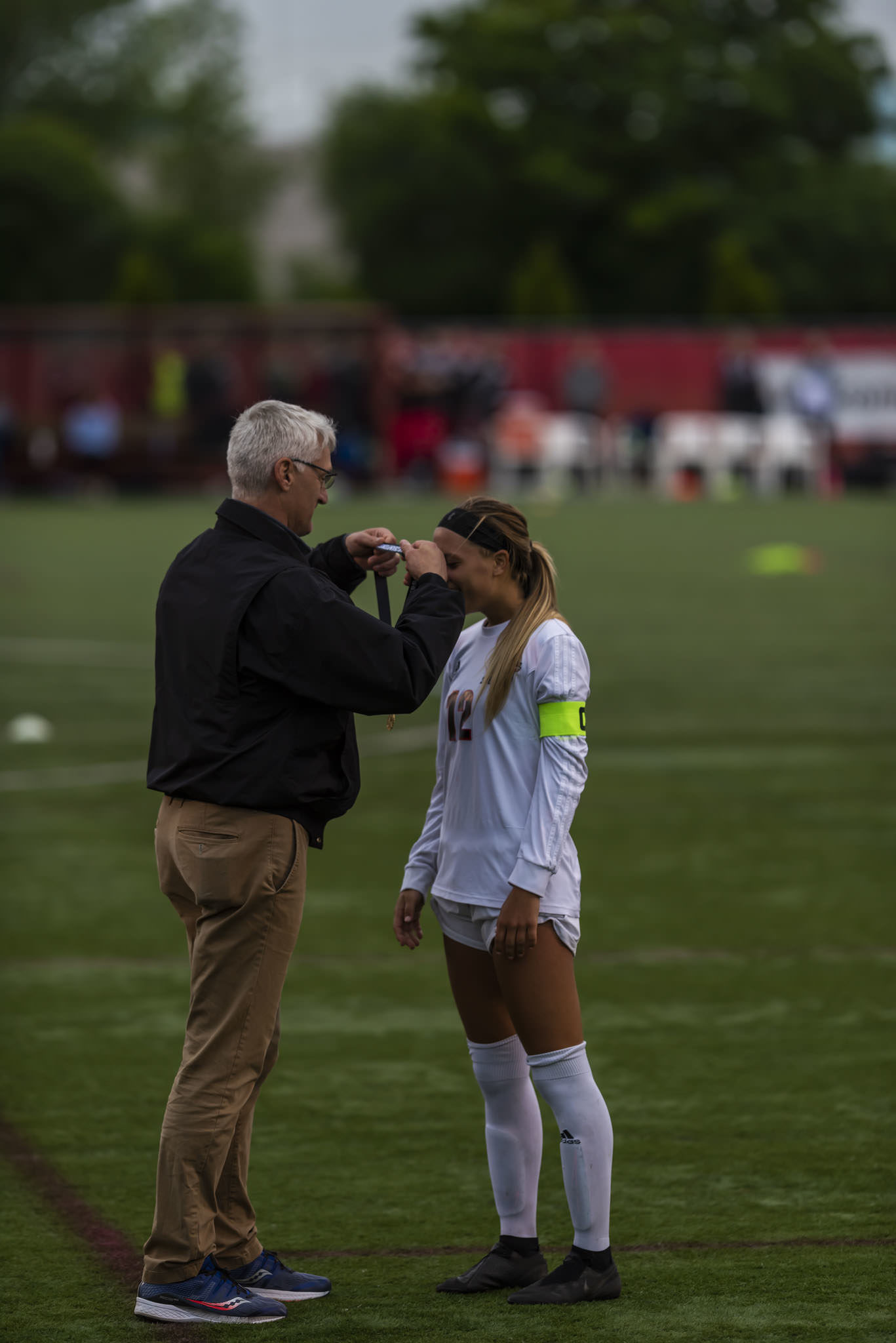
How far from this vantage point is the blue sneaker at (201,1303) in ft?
14.8

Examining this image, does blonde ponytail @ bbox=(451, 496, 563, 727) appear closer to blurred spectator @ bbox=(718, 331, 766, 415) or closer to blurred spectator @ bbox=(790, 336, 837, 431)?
blurred spectator @ bbox=(790, 336, 837, 431)

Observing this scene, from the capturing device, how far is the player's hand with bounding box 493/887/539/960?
4473 millimetres

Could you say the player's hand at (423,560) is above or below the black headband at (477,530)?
below

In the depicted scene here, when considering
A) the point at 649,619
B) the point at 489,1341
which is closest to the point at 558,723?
the point at 489,1341

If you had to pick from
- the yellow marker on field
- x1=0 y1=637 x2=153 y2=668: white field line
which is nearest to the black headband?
x1=0 y1=637 x2=153 y2=668: white field line

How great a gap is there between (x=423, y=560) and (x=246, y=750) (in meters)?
0.56

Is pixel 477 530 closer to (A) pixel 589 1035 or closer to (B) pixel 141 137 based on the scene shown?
(A) pixel 589 1035

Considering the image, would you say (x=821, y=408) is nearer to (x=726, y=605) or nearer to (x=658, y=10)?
(x=726, y=605)

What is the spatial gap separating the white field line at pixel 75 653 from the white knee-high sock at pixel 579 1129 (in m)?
13.4

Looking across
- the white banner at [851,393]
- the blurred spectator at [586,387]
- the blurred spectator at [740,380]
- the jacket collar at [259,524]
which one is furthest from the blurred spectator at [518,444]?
the jacket collar at [259,524]

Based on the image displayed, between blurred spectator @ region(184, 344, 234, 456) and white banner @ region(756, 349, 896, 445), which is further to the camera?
blurred spectator @ region(184, 344, 234, 456)

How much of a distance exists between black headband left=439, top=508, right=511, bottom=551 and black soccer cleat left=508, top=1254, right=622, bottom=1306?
1545 millimetres

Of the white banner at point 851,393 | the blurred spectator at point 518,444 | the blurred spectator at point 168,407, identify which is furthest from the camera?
the blurred spectator at point 168,407

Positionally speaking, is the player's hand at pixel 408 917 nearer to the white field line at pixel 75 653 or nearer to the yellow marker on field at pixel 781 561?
the white field line at pixel 75 653
